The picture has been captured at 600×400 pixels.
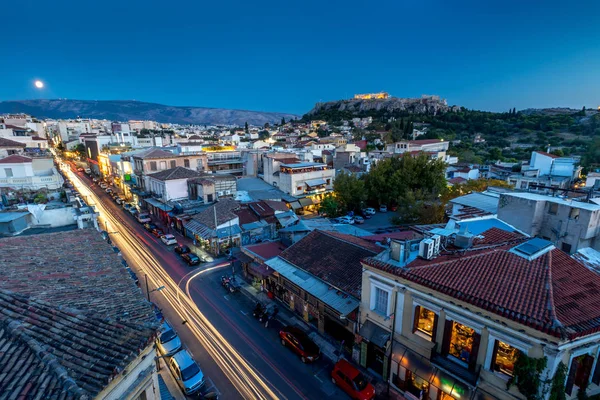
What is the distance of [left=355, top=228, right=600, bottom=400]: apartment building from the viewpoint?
399 inches

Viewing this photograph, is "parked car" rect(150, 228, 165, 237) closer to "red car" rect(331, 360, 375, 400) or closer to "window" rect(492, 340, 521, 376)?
"red car" rect(331, 360, 375, 400)

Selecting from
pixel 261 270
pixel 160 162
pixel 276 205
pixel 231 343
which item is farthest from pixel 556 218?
pixel 160 162

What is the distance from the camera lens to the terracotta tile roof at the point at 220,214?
33438 millimetres

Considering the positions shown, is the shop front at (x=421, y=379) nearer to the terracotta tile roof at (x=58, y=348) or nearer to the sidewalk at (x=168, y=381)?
the terracotta tile roof at (x=58, y=348)

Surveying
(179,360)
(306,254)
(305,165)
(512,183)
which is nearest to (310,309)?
(306,254)

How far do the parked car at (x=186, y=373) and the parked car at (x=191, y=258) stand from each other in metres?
13.9

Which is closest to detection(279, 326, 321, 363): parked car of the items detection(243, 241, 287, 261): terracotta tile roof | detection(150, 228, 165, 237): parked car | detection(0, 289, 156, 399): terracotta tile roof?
detection(243, 241, 287, 261): terracotta tile roof

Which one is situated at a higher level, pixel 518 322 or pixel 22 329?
pixel 22 329

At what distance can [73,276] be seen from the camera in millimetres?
12297

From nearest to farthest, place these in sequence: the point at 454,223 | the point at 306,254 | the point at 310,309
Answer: the point at 454,223, the point at 310,309, the point at 306,254

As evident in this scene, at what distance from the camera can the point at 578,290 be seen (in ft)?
37.5

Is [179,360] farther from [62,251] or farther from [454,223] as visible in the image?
[454,223]

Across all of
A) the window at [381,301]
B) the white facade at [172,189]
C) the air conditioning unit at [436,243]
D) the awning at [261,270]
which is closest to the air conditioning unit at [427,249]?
the air conditioning unit at [436,243]

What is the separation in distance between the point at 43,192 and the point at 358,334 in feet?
123
